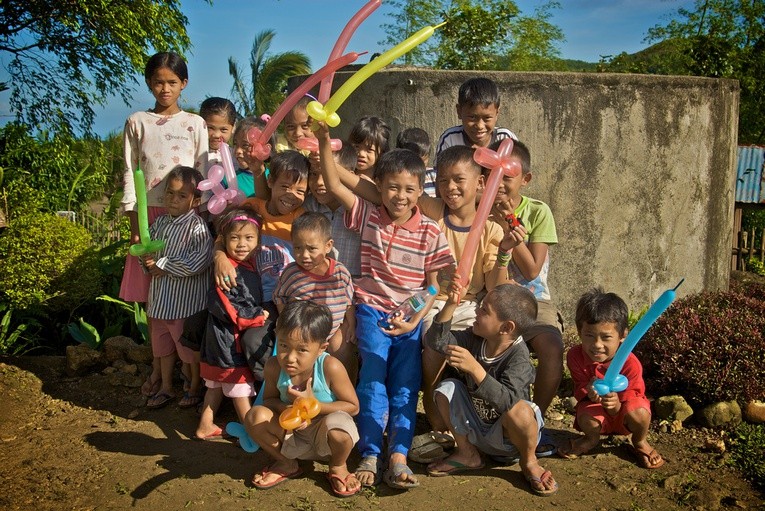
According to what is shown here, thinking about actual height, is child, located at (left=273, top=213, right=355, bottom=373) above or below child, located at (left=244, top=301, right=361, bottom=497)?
above

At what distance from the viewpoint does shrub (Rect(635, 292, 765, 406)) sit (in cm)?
410

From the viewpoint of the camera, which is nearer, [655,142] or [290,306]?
[290,306]

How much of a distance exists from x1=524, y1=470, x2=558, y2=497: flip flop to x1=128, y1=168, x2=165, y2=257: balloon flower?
7.59 ft

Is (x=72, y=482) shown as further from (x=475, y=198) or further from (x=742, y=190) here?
(x=742, y=190)

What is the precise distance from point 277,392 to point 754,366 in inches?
107

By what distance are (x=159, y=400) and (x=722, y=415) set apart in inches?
128

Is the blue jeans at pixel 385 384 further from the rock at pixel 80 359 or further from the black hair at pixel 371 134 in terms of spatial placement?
the rock at pixel 80 359

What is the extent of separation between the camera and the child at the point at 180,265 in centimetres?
405

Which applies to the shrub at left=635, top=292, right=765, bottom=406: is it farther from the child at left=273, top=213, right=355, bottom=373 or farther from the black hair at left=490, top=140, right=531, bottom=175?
the child at left=273, top=213, right=355, bottom=373

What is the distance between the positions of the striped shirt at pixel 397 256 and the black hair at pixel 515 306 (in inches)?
14.2

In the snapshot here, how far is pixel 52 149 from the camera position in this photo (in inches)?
323

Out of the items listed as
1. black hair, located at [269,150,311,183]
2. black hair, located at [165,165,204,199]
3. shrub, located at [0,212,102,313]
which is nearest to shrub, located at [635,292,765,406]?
black hair, located at [269,150,311,183]

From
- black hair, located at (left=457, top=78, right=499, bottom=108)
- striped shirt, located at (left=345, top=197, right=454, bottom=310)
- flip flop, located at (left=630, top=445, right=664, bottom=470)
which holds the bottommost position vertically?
flip flop, located at (left=630, top=445, right=664, bottom=470)

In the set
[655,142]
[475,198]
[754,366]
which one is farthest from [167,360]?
[655,142]
